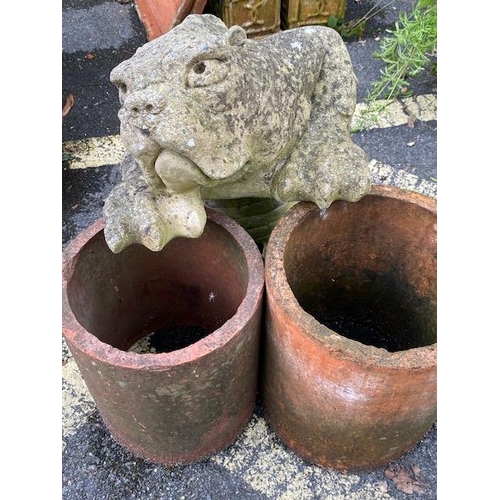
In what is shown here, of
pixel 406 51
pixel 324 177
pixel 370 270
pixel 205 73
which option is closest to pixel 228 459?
pixel 370 270

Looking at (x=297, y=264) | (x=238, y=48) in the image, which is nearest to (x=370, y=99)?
(x=297, y=264)

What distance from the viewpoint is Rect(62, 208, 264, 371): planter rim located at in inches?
55.3

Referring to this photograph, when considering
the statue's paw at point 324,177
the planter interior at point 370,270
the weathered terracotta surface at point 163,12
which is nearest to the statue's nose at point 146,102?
the statue's paw at point 324,177

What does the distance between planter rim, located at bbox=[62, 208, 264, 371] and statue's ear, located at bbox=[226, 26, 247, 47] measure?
0.51 metres

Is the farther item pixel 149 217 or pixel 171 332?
pixel 171 332

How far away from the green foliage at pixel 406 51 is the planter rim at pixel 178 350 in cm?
167

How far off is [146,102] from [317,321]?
2.33 feet

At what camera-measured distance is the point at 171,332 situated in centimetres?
222

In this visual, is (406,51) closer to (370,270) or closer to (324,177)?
(370,270)

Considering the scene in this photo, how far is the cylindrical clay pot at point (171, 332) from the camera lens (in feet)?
4.75

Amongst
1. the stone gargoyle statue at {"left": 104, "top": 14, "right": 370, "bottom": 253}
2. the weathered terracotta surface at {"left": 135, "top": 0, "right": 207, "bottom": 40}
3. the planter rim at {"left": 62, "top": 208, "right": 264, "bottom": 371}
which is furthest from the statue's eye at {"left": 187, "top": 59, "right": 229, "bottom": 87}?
the weathered terracotta surface at {"left": 135, "top": 0, "right": 207, "bottom": 40}

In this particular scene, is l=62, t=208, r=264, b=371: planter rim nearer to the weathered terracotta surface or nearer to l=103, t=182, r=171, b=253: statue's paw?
l=103, t=182, r=171, b=253: statue's paw

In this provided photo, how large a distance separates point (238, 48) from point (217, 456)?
51.1 inches

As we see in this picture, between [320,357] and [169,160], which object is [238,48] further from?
[320,357]
